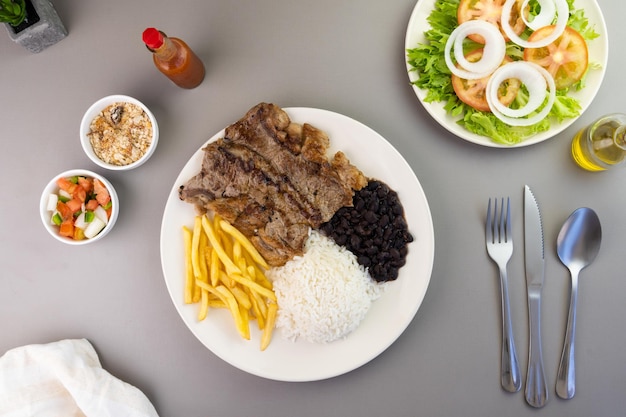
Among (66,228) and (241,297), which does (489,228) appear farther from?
(66,228)

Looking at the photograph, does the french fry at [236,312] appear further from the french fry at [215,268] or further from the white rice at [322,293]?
the white rice at [322,293]

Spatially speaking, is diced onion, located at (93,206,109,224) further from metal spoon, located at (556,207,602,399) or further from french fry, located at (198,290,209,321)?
metal spoon, located at (556,207,602,399)

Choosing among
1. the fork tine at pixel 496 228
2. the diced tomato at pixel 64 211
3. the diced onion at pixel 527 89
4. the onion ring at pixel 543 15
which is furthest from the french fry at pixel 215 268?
the onion ring at pixel 543 15

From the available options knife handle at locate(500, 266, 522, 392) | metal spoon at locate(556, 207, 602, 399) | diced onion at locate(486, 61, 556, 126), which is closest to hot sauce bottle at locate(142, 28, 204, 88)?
diced onion at locate(486, 61, 556, 126)

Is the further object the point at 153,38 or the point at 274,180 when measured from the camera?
the point at 274,180

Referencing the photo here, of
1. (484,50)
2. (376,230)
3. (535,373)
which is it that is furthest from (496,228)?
(484,50)

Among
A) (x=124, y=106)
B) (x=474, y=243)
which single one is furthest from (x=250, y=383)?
(x=124, y=106)

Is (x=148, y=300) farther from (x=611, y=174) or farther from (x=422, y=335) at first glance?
(x=611, y=174)
